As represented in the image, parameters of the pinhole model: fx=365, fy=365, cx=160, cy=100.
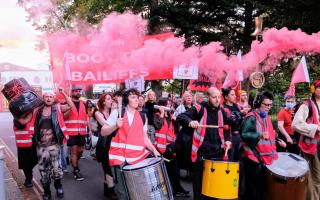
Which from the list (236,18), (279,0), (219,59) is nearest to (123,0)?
(236,18)

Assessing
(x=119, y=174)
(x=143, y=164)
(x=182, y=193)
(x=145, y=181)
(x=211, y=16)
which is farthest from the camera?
(x=211, y=16)

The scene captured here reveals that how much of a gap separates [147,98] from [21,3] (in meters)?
3.90

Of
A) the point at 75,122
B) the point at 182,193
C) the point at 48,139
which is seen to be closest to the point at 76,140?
the point at 75,122

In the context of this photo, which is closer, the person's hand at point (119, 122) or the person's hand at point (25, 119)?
the person's hand at point (119, 122)

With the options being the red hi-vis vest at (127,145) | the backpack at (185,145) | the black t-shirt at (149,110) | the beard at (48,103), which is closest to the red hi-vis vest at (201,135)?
the backpack at (185,145)

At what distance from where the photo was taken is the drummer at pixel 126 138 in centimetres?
473

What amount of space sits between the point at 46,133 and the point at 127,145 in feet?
6.06

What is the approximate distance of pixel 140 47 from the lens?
6938 millimetres

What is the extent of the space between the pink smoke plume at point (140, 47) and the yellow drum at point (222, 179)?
261cm

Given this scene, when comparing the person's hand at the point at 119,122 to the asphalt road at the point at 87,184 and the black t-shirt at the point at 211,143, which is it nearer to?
the black t-shirt at the point at 211,143

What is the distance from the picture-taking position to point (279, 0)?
606 inches

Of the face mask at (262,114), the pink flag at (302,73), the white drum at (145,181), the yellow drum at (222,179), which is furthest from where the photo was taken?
the pink flag at (302,73)

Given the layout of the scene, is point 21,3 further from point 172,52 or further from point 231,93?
point 231,93

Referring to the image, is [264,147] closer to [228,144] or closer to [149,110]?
[228,144]
